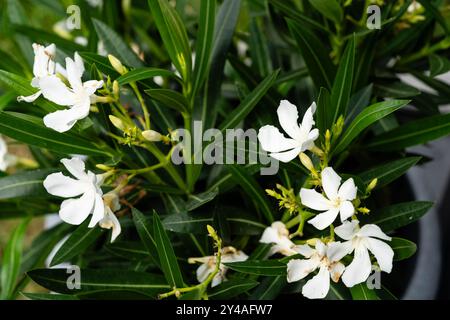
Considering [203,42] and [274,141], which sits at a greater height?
[203,42]

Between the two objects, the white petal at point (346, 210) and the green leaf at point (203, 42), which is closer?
the white petal at point (346, 210)

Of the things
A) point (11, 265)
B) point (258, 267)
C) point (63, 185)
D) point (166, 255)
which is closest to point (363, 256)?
point (258, 267)

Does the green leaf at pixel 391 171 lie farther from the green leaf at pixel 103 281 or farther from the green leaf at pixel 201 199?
the green leaf at pixel 103 281

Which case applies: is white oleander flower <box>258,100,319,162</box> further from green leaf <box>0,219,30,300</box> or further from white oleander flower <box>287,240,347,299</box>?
green leaf <box>0,219,30,300</box>

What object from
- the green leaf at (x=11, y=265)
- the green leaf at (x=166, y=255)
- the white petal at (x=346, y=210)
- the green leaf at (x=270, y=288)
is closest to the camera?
the white petal at (x=346, y=210)

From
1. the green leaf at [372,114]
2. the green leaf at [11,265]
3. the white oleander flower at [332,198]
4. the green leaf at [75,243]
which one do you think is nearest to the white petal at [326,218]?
the white oleander flower at [332,198]

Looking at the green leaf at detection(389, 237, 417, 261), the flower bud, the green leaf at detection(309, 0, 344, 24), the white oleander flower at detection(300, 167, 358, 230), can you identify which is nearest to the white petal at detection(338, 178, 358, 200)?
the white oleander flower at detection(300, 167, 358, 230)

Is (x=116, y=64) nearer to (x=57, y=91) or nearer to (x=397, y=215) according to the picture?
(x=57, y=91)
